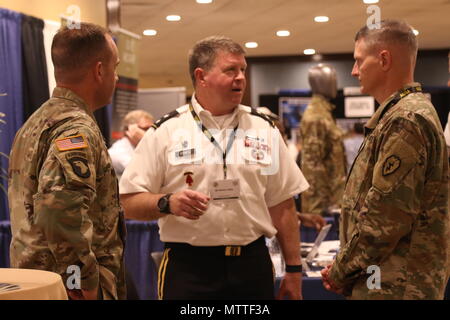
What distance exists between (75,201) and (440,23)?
7649 mm

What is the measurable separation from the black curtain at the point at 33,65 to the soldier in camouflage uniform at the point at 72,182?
3.64 metres

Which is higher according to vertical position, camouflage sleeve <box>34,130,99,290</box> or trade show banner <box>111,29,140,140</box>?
trade show banner <box>111,29,140,140</box>

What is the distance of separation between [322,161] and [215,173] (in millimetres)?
3337

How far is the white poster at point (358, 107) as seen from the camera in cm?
1162

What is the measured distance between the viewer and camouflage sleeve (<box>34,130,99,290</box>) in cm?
197

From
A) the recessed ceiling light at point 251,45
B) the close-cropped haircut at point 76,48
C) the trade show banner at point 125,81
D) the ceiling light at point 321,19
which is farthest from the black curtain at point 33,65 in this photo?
the recessed ceiling light at point 251,45

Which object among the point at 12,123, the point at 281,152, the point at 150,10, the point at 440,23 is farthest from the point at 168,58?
the point at 281,152

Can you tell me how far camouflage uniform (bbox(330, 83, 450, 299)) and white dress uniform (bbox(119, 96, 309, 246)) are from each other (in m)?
0.63

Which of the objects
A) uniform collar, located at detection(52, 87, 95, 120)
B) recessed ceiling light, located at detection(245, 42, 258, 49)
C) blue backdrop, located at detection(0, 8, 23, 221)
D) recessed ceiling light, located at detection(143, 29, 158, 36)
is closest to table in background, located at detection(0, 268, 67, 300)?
uniform collar, located at detection(52, 87, 95, 120)

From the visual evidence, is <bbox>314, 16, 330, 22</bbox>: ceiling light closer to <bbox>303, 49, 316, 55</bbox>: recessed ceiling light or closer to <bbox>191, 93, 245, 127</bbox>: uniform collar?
<bbox>303, 49, 316, 55</bbox>: recessed ceiling light

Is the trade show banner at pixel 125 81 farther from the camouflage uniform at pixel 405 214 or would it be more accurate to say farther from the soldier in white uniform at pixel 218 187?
the camouflage uniform at pixel 405 214

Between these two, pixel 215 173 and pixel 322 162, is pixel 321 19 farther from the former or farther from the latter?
pixel 215 173

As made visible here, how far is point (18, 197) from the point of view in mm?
2152

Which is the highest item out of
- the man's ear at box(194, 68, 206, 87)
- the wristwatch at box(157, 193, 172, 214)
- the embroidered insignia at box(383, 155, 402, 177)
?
the man's ear at box(194, 68, 206, 87)
